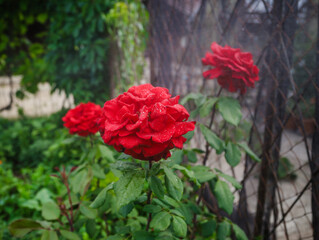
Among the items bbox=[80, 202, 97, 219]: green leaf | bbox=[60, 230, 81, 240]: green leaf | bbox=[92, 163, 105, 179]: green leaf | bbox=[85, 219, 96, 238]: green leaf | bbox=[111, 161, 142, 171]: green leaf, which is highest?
bbox=[111, 161, 142, 171]: green leaf

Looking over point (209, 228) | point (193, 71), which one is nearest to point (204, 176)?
point (209, 228)

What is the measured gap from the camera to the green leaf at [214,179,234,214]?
99cm

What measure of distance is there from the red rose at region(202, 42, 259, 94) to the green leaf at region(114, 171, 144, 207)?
1.71ft

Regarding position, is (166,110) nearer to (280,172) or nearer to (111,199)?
(111,199)

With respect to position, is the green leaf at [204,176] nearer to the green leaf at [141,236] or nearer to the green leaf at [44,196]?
the green leaf at [141,236]

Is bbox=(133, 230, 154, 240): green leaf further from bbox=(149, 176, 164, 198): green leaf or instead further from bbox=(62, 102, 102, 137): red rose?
bbox=(62, 102, 102, 137): red rose

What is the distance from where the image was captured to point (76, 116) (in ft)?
3.98

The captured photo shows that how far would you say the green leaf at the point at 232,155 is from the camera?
1.04m

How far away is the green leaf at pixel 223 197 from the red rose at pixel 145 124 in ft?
1.54

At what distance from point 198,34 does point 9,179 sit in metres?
2.26

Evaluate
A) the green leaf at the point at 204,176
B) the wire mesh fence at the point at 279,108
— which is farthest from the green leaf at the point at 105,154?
the wire mesh fence at the point at 279,108

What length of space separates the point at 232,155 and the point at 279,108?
35cm

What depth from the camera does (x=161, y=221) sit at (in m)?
0.74

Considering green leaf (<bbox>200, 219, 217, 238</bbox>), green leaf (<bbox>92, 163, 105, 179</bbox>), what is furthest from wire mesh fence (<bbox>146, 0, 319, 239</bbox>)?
green leaf (<bbox>92, 163, 105, 179</bbox>)
